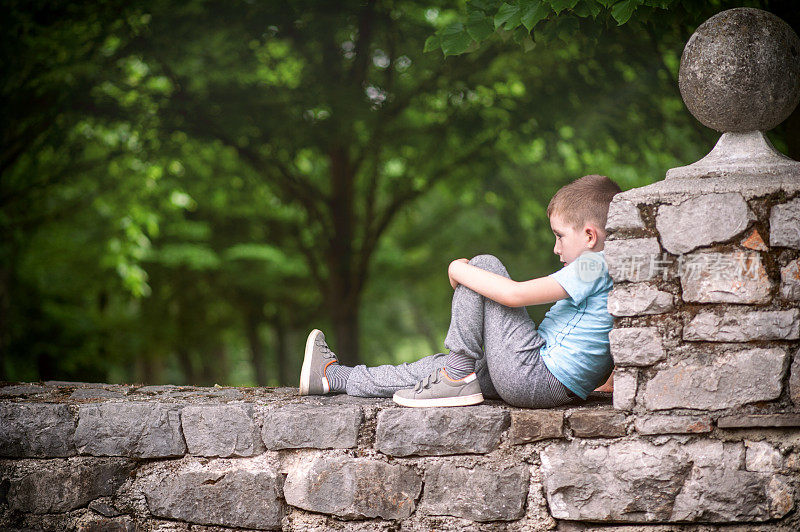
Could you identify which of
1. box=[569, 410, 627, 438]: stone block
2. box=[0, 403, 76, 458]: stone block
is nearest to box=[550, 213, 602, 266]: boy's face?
box=[569, 410, 627, 438]: stone block

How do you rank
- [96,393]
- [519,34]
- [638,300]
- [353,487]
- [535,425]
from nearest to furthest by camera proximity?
1. [638,300]
2. [535,425]
3. [353,487]
4. [96,393]
5. [519,34]

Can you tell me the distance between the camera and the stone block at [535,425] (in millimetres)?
2319

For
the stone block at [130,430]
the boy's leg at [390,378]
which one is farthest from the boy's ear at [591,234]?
the stone block at [130,430]

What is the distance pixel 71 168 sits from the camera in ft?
24.6

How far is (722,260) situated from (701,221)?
0.48 feet

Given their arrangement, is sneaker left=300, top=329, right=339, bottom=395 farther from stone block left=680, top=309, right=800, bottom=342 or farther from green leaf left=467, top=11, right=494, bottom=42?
green leaf left=467, top=11, right=494, bottom=42

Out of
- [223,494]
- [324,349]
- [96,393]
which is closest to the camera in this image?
[223,494]

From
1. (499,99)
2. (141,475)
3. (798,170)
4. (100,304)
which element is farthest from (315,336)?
(100,304)

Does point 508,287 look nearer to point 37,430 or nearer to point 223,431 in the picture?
point 223,431

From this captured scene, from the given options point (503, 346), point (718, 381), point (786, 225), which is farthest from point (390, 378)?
point (786, 225)

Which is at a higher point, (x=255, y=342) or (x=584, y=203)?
(x=584, y=203)

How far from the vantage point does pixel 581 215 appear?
2527 mm

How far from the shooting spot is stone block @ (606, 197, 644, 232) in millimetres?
2248

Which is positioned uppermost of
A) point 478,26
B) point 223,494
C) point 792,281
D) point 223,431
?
point 478,26
